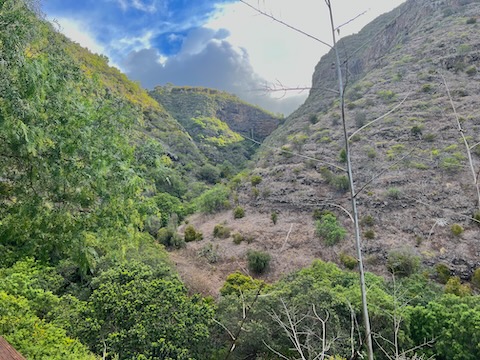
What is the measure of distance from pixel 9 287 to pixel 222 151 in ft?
150

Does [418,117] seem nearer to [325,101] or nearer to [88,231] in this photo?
[325,101]

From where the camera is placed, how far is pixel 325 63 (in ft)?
201

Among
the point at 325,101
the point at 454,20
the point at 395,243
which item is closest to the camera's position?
the point at 395,243

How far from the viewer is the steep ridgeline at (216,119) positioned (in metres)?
52.3

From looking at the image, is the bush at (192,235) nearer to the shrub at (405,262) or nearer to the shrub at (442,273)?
the shrub at (405,262)

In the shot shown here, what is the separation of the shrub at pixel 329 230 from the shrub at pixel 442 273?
483 centimetres

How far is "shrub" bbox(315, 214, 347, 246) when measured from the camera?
61.8 ft

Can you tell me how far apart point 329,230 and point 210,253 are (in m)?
6.70

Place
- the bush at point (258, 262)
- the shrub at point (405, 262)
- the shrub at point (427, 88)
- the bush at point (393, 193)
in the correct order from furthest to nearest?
the shrub at point (427, 88) → the bush at point (393, 193) → the bush at point (258, 262) → the shrub at point (405, 262)

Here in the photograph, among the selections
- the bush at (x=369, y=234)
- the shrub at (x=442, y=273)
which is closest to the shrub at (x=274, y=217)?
the bush at (x=369, y=234)

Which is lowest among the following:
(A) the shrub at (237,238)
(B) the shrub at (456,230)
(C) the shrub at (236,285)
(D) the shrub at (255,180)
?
(B) the shrub at (456,230)

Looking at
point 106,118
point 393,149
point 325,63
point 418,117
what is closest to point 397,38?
point 325,63

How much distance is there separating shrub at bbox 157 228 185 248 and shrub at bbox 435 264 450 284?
13024mm

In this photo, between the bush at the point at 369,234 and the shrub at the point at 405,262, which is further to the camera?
the bush at the point at 369,234
